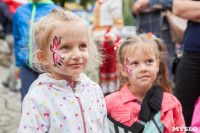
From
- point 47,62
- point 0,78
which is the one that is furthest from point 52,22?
point 0,78

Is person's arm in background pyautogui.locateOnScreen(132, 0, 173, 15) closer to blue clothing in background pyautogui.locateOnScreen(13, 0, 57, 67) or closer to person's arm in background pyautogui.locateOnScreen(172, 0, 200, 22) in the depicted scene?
person's arm in background pyautogui.locateOnScreen(172, 0, 200, 22)

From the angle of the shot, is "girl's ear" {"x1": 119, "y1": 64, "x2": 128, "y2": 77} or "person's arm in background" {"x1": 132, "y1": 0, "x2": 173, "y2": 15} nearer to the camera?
"girl's ear" {"x1": 119, "y1": 64, "x2": 128, "y2": 77}

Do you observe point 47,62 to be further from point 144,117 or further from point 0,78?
point 0,78

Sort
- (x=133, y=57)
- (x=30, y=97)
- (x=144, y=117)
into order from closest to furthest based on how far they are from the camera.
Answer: (x=30, y=97) < (x=144, y=117) < (x=133, y=57)

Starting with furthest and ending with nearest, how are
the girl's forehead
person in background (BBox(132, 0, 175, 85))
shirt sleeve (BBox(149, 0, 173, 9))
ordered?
person in background (BBox(132, 0, 175, 85))
shirt sleeve (BBox(149, 0, 173, 9))
the girl's forehead

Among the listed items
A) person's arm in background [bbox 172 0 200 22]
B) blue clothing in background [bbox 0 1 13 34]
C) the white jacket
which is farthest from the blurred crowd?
blue clothing in background [bbox 0 1 13 34]

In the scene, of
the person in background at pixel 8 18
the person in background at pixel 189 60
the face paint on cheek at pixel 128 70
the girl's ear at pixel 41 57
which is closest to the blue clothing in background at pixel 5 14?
the person in background at pixel 8 18

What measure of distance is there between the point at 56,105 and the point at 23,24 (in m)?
1.40

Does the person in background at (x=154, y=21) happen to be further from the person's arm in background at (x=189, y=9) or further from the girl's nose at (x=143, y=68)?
the girl's nose at (x=143, y=68)

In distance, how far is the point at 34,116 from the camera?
1504 mm

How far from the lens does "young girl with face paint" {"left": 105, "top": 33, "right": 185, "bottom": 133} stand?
78.4 inches

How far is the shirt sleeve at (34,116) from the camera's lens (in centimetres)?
149

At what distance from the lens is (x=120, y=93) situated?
219 centimetres

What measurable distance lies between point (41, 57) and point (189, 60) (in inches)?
61.8
